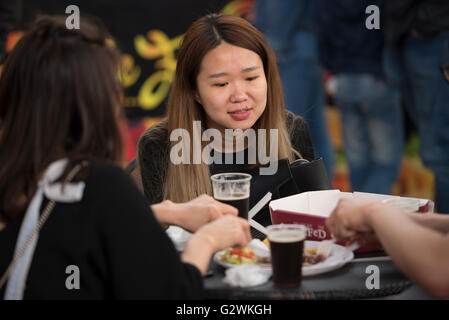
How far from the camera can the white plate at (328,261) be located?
4.64ft

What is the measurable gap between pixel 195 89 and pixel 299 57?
6.45 feet

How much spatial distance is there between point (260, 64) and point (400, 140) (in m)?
2.13

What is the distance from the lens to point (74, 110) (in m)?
1.25

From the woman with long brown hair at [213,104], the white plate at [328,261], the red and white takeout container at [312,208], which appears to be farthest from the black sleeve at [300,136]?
the white plate at [328,261]

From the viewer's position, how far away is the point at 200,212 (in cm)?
167

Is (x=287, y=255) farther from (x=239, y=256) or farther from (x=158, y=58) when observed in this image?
(x=158, y=58)

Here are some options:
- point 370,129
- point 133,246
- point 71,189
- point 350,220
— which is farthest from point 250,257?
point 370,129

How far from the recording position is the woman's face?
7.38ft

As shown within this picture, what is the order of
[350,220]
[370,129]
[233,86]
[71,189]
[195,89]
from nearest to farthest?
1. [71,189]
2. [350,220]
3. [233,86]
4. [195,89]
5. [370,129]

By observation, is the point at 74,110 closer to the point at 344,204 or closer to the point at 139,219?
the point at 139,219

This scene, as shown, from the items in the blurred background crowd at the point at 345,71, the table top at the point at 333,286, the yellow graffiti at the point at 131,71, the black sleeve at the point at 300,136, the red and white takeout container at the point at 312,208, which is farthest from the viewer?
→ the yellow graffiti at the point at 131,71

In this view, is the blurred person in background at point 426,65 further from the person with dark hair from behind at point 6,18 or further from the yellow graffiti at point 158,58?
the person with dark hair from behind at point 6,18

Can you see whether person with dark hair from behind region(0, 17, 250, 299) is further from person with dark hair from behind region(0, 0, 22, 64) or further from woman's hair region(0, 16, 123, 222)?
person with dark hair from behind region(0, 0, 22, 64)

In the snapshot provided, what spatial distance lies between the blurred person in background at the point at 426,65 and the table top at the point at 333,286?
2.39 meters
